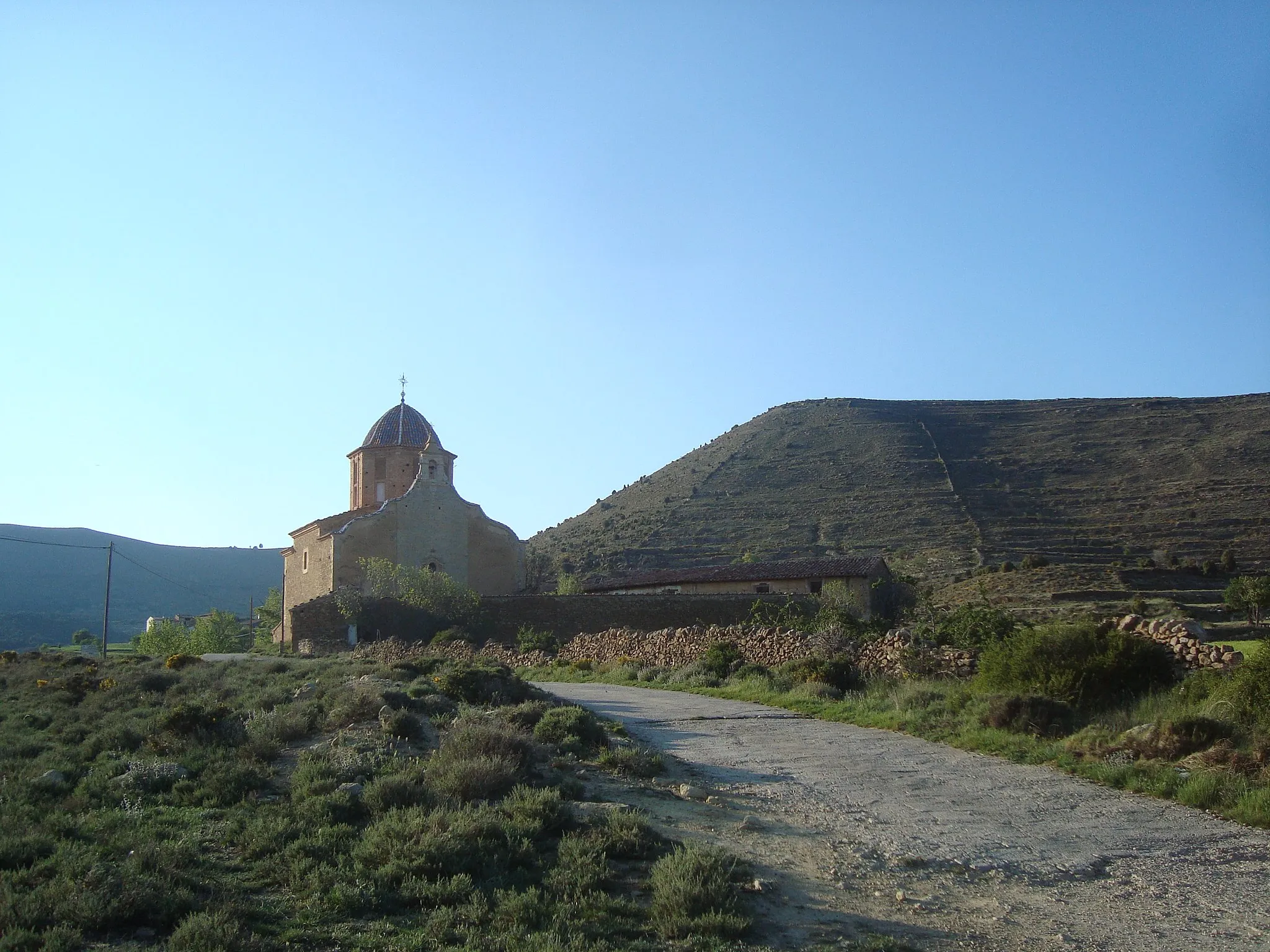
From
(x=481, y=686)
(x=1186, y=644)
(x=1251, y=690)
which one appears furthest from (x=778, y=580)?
(x=1251, y=690)

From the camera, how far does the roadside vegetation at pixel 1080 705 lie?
10242mm

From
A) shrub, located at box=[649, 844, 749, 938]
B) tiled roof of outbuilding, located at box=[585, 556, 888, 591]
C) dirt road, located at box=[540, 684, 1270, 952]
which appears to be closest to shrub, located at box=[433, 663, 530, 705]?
dirt road, located at box=[540, 684, 1270, 952]

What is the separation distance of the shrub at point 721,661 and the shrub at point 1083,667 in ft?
29.4

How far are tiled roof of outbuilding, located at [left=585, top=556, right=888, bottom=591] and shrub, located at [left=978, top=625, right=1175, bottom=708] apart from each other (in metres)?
22.3

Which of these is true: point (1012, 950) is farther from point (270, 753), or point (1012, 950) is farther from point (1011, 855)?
point (270, 753)

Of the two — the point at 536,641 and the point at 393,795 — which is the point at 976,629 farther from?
the point at 536,641

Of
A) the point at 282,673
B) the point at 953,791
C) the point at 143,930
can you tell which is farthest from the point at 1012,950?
the point at 282,673

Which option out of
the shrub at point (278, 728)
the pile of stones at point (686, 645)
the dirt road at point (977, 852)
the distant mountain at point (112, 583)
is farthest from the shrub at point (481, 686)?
→ the distant mountain at point (112, 583)

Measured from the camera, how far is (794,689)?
63.1 ft

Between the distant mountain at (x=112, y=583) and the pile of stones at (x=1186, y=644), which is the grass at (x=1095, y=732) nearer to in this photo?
the pile of stones at (x=1186, y=644)

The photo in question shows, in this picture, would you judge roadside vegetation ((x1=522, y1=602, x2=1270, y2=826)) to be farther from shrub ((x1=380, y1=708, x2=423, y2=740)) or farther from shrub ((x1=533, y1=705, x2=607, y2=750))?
shrub ((x1=380, y1=708, x2=423, y2=740))

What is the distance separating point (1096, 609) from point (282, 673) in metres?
32.7

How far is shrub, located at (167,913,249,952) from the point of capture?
18.6ft

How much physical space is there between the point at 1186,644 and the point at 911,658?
4.91 m
